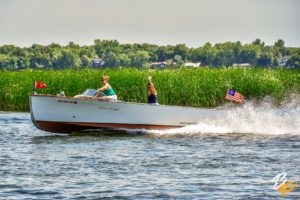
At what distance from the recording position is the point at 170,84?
136 feet

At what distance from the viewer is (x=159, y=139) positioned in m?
28.1

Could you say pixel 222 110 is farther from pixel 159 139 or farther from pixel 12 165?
pixel 12 165

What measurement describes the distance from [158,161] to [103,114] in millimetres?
6667

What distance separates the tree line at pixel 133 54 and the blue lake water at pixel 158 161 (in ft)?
403

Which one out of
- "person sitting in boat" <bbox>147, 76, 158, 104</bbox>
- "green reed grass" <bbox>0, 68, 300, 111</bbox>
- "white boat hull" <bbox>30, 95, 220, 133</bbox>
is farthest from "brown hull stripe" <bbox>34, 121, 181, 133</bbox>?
"green reed grass" <bbox>0, 68, 300, 111</bbox>

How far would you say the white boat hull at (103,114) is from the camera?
93.2ft

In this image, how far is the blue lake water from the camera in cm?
1809

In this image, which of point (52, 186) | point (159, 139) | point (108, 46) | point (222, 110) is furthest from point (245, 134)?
point (108, 46)

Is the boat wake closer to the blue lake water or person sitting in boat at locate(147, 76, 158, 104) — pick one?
the blue lake water

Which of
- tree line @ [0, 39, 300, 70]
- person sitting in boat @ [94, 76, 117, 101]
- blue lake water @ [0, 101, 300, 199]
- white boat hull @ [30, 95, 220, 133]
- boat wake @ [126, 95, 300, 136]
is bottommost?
blue lake water @ [0, 101, 300, 199]

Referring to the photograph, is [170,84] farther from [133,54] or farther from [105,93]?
[133,54]

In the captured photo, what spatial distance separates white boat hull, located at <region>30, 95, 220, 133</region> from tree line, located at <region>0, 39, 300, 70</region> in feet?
405

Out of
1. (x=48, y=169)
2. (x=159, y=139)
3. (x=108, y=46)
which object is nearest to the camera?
(x=48, y=169)

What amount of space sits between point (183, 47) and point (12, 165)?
163873 mm
